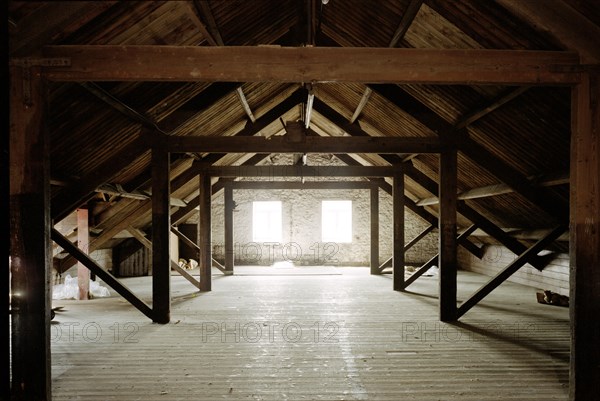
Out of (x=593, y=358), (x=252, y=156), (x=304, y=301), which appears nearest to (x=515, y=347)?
(x=593, y=358)

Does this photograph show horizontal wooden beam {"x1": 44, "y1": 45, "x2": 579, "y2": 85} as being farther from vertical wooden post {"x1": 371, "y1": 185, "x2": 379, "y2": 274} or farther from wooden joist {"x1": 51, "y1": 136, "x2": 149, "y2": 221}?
vertical wooden post {"x1": 371, "y1": 185, "x2": 379, "y2": 274}

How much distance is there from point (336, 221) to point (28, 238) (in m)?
11.7

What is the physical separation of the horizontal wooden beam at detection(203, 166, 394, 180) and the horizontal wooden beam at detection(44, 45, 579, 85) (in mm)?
4954

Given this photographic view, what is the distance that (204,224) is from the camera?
26.9ft

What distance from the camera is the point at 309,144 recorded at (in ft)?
20.2

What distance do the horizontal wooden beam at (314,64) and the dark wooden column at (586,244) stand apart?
0.29 metres

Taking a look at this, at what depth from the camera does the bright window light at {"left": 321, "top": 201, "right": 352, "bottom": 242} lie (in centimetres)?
1396

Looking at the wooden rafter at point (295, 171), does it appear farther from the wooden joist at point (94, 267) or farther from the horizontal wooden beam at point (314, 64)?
the horizontal wooden beam at point (314, 64)

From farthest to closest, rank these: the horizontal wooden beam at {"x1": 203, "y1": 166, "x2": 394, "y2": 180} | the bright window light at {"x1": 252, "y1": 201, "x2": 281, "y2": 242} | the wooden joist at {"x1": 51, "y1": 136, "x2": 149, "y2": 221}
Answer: the bright window light at {"x1": 252, "y1": 201, "x2": 281, "y2": 242}, the horizontal wooden beam at {"x1": 203, "y1": 166, "x2": 394, "y2": 180}, the wooden joist at {"x1": 51, "y1": 136, "x2": 149, "y2": 221}

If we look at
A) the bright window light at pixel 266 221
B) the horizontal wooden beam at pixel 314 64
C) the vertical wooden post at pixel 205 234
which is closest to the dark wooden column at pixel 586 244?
the horizontal wooden beam at pixel 314 64

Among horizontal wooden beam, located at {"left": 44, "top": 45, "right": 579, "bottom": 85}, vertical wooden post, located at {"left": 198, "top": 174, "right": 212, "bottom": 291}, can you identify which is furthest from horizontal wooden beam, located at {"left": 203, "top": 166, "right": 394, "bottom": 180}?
horizontal wooden beam, located at {"left": 44, "top": 45, "right": 579, "bottom": 85}

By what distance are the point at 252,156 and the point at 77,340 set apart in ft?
23.9

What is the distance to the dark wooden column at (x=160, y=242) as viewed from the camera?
546 centimetres

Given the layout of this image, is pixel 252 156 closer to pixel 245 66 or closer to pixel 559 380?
pixel 245 66
